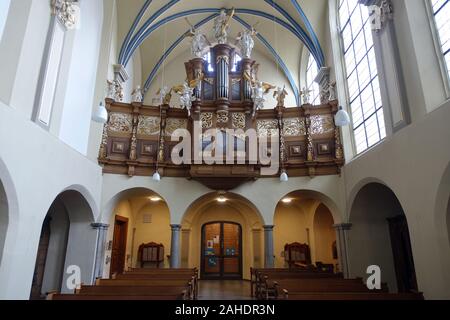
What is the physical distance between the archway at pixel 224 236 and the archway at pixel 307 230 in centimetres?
111

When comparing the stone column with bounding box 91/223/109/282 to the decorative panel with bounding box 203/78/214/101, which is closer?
the stone column with bounding box 91/223/109/282

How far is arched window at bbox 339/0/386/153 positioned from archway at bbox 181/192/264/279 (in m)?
6.92

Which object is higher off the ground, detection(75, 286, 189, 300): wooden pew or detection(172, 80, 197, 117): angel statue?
detection(172, 80, 197, 117): angel statue

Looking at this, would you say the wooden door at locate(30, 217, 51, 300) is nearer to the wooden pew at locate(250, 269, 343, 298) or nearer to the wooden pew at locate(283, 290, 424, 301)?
the wooden pew at locate(250, 269, 343, 298)

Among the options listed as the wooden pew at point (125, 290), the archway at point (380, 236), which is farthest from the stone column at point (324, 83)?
the wooden pew at point (125, 290)

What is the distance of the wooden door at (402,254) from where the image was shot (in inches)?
343

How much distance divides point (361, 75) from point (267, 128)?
364cm

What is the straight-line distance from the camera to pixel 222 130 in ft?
36.7

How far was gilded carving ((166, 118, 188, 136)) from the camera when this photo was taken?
11.6 meters

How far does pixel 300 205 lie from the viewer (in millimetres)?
15188

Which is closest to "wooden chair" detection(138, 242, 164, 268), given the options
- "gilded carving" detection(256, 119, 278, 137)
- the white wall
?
the white wall

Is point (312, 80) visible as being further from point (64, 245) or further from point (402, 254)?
point (64, 245)

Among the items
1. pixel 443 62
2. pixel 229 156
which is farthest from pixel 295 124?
pixel 443 62

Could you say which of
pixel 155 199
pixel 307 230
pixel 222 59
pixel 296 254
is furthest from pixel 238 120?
pixel 296 254
